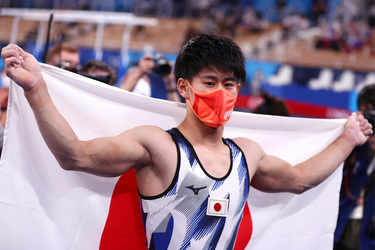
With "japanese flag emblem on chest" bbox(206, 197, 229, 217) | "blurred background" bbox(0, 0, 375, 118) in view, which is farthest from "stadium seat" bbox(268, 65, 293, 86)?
"japanese flag emblem on chest" bbox(206, 197, 229, 217)

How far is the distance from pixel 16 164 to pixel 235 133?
115 centimetres

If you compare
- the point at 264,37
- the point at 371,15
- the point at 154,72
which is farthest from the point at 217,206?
the point at 264,37

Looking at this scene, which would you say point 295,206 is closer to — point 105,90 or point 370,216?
point 370,216

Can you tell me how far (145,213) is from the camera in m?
2.46

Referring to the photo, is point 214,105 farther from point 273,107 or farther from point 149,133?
point 273,107

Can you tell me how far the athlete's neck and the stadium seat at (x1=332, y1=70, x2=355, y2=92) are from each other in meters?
9.91

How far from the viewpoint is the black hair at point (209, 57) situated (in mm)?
2406

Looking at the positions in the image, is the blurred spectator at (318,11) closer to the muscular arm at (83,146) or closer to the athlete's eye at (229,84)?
the athlete's eye at (229,84)

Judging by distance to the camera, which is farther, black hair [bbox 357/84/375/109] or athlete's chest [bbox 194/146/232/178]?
black hair [bbox 357/84/375/109]

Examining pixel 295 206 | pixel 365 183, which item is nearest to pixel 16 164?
pixel 295 206

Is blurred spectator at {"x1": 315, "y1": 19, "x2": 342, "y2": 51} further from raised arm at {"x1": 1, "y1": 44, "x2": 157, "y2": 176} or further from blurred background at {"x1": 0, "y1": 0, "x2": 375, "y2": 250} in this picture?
raised arm at {"x1": 1, "y1": 44, "x2": 157, "y2": 176}

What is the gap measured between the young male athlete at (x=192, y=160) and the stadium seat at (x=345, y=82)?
32.6 feet

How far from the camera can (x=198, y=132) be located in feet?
8.13

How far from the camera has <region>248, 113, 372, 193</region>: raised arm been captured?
276cm
